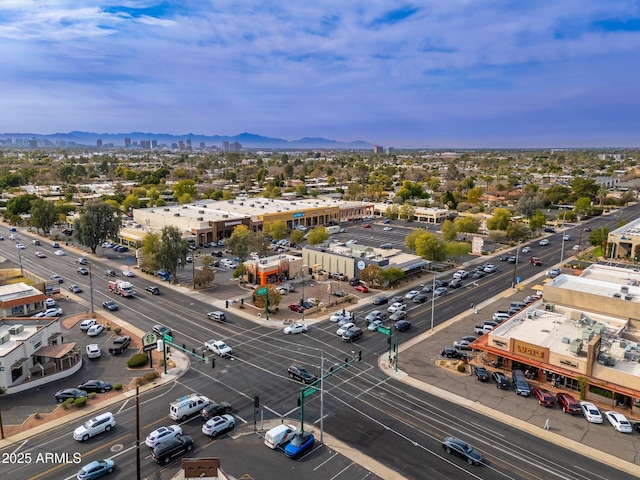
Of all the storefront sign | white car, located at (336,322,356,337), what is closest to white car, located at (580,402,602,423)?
the storefront sign

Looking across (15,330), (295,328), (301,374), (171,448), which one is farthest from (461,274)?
(15,330)

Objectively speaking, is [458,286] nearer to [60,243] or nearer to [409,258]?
[409,258]

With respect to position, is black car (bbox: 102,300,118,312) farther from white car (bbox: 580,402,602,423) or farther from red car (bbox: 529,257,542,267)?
red car (bbox: 529,257,542,267)

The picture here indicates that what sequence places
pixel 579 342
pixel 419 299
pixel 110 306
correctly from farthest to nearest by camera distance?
1. pixel 419 299
2. pixel 110 306
3. pixel 579 342


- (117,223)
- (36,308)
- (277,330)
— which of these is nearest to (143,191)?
(117,223)

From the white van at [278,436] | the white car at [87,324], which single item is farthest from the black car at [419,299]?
the white car at [87,324]

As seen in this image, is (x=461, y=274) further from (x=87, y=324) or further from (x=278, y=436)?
(x=87, y=324)

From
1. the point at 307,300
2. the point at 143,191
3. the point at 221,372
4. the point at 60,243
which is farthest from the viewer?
the point at 143,191
